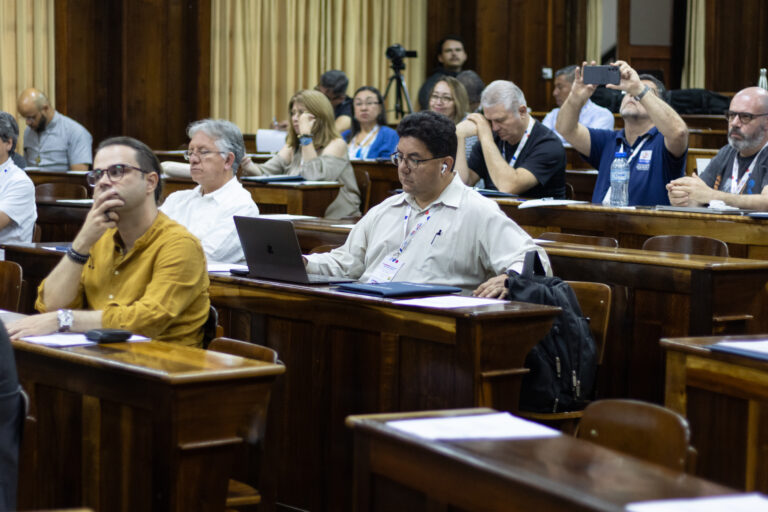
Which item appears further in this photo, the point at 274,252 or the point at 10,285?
the point at 10,285

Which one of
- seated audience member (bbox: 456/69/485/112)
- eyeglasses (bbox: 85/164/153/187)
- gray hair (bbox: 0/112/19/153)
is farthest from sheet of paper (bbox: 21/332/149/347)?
seated audience member (bbox: 456/69/485/112)

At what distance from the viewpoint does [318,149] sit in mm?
6918

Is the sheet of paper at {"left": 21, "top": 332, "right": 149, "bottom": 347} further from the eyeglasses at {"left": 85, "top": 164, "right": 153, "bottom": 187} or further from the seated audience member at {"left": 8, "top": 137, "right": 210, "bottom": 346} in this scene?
the eyeglasses at {"left": 85, "top": 164, "right": 153, "bottom": 187}

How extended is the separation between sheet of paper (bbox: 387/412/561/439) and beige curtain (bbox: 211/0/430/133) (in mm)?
8792

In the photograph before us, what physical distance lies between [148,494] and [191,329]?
28.4 inches

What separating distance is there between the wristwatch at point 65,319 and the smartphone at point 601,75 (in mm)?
3094

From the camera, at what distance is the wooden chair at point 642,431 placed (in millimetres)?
2084

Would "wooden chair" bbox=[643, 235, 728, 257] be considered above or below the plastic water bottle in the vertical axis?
below

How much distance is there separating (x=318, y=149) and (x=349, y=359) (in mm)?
3640

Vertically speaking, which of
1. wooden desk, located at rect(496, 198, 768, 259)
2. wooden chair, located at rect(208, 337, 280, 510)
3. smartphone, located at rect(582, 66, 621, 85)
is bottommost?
wooden chair, located at rect(208, 337, 280, 510)

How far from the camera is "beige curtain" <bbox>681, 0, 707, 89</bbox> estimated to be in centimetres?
1207

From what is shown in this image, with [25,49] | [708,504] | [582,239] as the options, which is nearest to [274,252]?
[582,239]

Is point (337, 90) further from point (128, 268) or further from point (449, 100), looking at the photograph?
point (128, 268)

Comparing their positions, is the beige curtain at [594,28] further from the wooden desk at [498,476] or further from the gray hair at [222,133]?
the wooden desk at [498,476]
